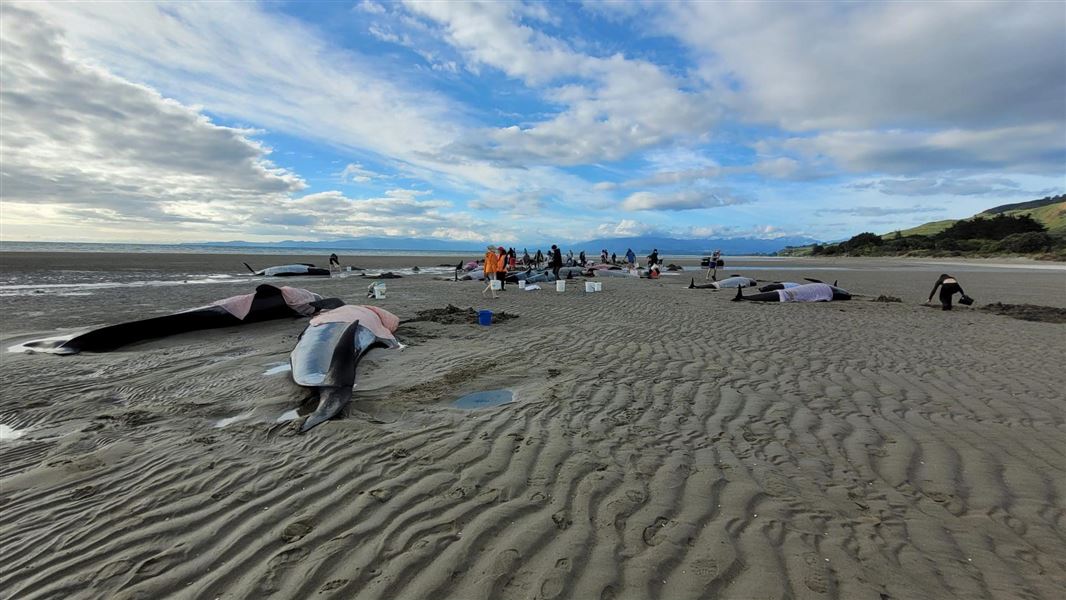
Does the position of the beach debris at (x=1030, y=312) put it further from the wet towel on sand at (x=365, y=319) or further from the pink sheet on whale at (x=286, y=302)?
the pink sheet on whale at (x=286, y=302)

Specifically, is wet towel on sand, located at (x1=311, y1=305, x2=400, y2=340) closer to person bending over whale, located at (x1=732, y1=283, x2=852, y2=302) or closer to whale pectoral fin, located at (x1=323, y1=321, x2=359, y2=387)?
whale pectoral fin, located at (x1=323, y1=321, x2=359, y2=387)

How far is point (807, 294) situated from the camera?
16688mm

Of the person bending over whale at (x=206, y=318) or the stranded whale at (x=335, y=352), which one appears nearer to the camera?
the stranded whale at (x=335, y=352)

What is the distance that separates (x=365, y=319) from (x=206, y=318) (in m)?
3.94

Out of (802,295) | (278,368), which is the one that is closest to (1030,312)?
(802,295)

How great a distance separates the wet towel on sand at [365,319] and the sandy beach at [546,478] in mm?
887

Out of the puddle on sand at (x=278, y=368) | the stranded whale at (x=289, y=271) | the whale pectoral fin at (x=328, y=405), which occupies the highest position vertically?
the stranded whale at (x=289, y=271)

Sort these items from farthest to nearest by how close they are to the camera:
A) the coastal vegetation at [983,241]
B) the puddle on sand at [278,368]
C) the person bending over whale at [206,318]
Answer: the coastal vegetation at [983,241], the person bending over whale at [206,318], the puddle on sand at [278,368]

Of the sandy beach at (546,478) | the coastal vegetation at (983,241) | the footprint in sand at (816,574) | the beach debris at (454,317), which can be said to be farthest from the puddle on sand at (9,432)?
the coastal vegetation at (983,241)

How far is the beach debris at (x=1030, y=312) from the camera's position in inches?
478

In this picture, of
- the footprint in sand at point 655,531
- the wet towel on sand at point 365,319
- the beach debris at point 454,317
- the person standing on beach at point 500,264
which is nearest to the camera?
the footprint in sand at point 655,531

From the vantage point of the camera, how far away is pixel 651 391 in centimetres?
614

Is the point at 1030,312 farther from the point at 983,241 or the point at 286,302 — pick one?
the point at 983,241

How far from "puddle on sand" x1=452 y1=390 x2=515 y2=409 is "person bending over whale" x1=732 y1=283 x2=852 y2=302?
1279 cm
